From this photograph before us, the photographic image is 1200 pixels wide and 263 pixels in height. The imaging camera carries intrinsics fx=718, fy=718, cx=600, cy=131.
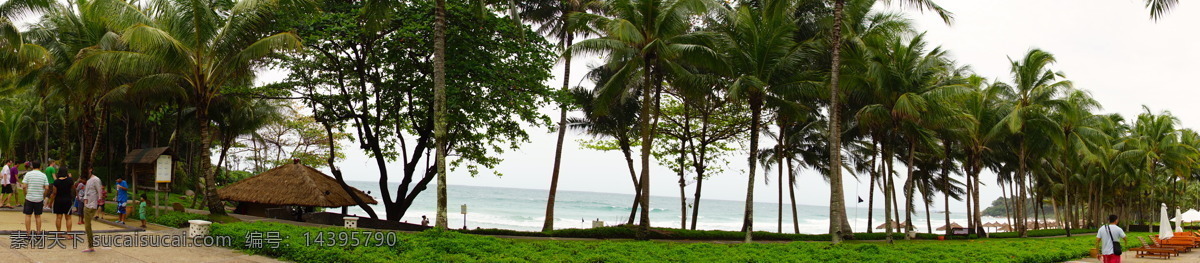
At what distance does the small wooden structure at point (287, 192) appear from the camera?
1923cm

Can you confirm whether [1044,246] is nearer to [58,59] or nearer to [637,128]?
[637,128]

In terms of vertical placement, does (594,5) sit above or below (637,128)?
above

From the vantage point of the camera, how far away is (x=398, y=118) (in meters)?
18.8

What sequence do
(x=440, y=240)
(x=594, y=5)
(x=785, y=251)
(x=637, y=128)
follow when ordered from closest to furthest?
(x=440, y=240) < (x=785, y=251) < (x=594, y=5) < (x=637, y=128)

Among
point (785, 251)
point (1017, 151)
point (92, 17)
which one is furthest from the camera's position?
point (1017, 151)

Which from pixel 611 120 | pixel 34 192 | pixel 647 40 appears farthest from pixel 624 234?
pixel 34 192

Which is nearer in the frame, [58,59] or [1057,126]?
[58,59]

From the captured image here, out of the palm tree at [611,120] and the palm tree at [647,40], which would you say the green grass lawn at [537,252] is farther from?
the palm tree at [611,120]

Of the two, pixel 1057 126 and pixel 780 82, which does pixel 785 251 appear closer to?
pixel 780 82

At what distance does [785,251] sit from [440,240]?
5.96m

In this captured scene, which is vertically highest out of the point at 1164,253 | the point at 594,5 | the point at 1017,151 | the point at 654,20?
the point at 594,5

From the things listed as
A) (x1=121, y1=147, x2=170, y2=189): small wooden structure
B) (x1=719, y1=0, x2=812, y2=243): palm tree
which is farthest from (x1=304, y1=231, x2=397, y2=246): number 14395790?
(x1=719, y1=0, x2=812, y2=243): palm tree

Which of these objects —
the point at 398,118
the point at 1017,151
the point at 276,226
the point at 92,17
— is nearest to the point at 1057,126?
the point at 1017,151

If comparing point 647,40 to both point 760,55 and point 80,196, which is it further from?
point 80,196
